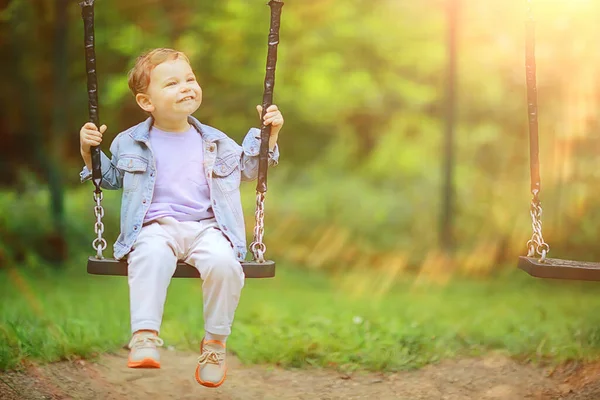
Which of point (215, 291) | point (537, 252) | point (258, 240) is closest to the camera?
point (215, 291)

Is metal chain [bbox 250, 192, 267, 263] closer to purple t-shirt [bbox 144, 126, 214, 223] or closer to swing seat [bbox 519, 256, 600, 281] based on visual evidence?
purple t-shirt [bbox 144, 126, 214, 223]

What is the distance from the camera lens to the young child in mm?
3227

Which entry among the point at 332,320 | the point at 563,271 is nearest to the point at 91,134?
the point at 563,271

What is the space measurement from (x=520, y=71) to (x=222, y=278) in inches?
376

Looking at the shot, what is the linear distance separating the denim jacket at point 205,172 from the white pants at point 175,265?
7cm

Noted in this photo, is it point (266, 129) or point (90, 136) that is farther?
point (266, 129)

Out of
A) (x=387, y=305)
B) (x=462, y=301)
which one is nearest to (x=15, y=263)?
(x=387, y=305)

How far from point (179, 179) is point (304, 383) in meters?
1.61

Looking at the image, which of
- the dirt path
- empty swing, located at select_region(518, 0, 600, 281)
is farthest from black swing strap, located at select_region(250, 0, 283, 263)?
the dirt path

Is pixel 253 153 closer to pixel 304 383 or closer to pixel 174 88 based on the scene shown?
pixel 174 88

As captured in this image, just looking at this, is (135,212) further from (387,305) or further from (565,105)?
(565,105)

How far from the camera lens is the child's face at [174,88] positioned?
3475 mm

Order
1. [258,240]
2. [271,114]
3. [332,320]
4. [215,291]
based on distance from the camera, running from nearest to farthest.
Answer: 1. [215,291]
2. [258,240]
3. [271,114]
4. [332,320]

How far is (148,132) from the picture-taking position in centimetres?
365
